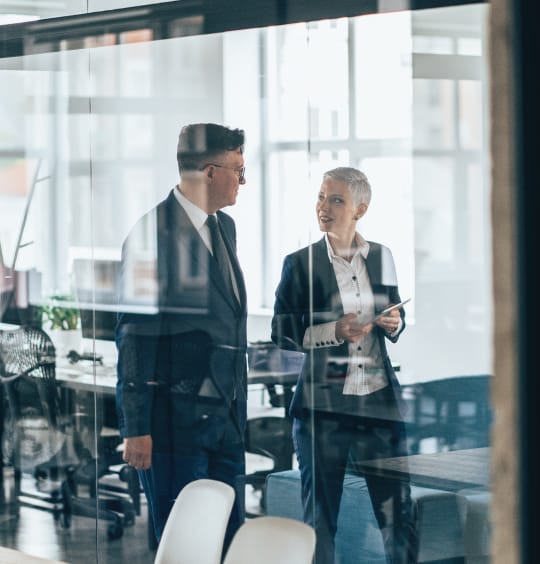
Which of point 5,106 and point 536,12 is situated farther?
point 5,106

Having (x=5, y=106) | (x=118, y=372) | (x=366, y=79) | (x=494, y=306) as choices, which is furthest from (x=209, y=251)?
(x=494, y=306)

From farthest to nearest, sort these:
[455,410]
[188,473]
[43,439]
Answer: [43,439] < [188,473] < [455,410]

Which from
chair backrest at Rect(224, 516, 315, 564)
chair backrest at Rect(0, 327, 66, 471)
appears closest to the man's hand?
chair backrest at Rect(0, 327, 66, 471)

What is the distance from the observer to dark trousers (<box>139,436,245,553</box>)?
4379 millimetres

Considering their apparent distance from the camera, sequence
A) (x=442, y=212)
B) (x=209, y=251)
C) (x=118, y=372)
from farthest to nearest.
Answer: (x=118, y=372)
(x=209, y=251)
(x=442, y=212)

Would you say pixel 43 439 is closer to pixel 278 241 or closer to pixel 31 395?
pixel 31 395

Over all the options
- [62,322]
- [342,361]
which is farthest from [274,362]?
[62,322]

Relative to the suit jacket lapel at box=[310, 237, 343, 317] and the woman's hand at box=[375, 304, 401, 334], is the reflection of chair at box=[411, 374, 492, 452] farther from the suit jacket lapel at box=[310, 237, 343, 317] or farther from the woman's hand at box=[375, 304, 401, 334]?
the suit jacket lapel at box=[310, 237, 343, 317]

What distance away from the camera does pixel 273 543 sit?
2.55 m

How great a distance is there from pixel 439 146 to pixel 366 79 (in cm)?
42

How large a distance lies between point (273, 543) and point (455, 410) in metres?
1.37

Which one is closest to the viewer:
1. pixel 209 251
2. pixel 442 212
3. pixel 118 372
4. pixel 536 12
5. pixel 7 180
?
pixel 536 12

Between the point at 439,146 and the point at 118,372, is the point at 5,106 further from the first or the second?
the point at 439,146

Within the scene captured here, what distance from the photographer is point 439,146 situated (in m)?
3.69
